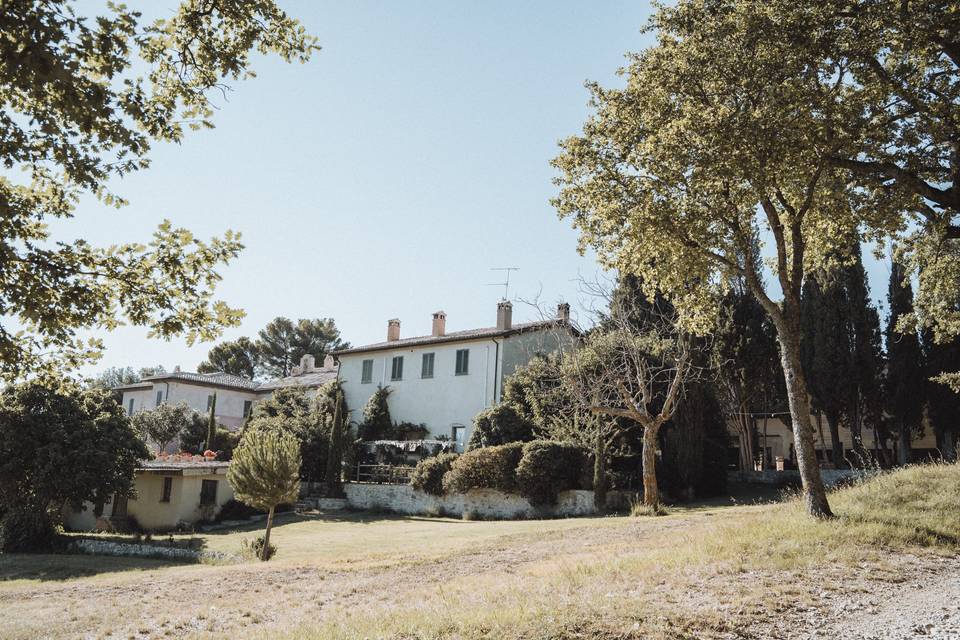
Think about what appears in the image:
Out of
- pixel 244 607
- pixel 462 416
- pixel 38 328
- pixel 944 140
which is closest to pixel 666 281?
pixel 944 140

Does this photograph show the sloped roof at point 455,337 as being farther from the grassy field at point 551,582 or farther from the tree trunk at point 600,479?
the grassy field at point 551,582

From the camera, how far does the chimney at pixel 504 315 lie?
130 feet

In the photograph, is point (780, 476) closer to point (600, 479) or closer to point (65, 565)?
point (600, 479)

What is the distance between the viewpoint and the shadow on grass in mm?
19469

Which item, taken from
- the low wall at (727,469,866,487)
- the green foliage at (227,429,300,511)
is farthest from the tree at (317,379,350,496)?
the low wall at (727,469,866,487)

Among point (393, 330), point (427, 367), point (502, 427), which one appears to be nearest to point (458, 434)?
point (427, 367)

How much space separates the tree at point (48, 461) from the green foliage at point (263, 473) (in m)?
9.21

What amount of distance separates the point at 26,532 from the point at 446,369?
21.5 metres

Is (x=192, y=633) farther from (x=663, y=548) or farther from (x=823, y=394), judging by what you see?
(x=823, y=394)

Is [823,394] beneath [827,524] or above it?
above

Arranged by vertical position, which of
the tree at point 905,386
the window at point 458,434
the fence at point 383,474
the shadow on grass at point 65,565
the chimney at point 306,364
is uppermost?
the chimney at point 306,364

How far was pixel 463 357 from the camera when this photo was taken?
130ft

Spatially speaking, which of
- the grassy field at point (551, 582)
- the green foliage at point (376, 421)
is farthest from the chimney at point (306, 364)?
the grassy field at point (551, 582)

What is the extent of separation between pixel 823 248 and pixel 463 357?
80.6 feet
